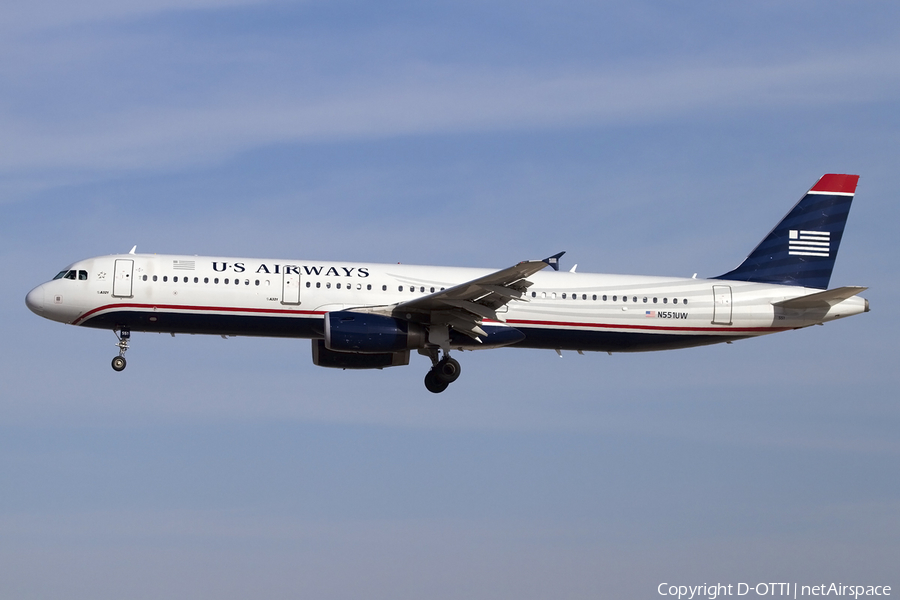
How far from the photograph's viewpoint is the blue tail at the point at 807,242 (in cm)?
3994

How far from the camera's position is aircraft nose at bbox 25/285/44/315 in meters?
35.6

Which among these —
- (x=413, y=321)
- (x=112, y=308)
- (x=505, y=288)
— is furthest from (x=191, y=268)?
(x=505, y=288)

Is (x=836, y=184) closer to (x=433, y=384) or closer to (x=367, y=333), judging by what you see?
(x=433, y=384)

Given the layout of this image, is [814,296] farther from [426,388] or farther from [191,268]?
[191,268]

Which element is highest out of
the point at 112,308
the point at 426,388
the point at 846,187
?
the point at 846,187

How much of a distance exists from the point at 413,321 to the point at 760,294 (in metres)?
12.3

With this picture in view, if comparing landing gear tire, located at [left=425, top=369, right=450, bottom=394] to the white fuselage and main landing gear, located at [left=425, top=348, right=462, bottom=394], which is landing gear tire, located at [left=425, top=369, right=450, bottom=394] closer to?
main landing gear, located at [left=425, top=348, right=462, bottom=394]

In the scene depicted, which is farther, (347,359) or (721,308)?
(347,359)

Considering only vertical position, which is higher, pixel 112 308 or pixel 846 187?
pixel 846 187

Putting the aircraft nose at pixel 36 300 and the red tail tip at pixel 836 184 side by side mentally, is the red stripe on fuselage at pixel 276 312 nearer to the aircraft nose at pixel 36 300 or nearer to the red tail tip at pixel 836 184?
the aircraft nose at pixel 36 300

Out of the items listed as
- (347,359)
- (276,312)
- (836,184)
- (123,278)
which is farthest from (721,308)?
(123,278)

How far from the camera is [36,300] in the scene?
35.6 m

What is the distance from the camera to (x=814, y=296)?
1464 inches

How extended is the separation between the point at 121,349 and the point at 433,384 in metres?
10.3
